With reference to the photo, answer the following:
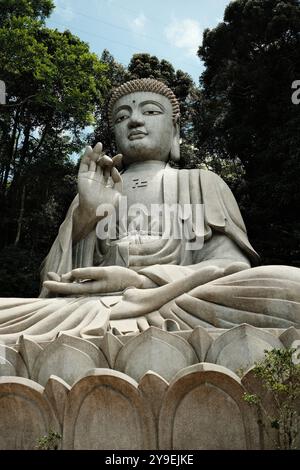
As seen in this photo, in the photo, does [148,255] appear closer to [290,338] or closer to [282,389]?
[290,338]

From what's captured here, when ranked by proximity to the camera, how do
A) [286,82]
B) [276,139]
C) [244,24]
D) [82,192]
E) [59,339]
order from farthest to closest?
[244,24] < [286,82] < [276,139] < [82,192] < [59,339]

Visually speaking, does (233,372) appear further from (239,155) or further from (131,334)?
(239,155)

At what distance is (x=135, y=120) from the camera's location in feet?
22.7

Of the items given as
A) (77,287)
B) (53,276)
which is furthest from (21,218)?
(77,287)

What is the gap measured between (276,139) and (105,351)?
7259mm

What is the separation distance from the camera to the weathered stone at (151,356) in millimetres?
3861

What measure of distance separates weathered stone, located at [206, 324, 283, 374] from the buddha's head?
3.44 meters

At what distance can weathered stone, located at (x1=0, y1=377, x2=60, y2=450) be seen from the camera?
11.8 feet

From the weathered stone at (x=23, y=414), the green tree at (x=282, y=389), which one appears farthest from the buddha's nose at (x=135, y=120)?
the green tree at (x=282, y=389)

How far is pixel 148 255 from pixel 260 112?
6463mm

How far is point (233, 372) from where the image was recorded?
3627 mm

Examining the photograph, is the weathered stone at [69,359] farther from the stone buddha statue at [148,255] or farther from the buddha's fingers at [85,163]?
the buddha's fingers at [85,163]

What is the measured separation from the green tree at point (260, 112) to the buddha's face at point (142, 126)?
3.39m

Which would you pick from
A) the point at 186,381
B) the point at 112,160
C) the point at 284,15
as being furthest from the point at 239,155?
the point at 186,381
